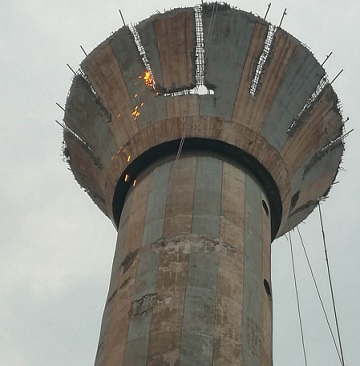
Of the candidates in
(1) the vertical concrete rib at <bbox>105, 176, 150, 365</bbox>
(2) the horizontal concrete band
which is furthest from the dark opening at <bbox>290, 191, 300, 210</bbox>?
(1) the vertical concrete rib at <bbox>105, 176, 150, 365</bbox>

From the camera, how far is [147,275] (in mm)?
16234

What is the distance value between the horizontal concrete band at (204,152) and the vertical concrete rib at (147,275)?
1.67ft

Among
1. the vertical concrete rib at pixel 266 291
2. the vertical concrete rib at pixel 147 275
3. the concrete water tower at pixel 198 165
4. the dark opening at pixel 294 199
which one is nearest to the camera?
the vertical concrete rib at pixel 147 275

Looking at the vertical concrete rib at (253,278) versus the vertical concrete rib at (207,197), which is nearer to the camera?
the vertical concrete rib at (253,278)

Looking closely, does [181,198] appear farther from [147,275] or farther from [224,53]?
[224,53]

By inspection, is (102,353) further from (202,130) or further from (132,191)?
(202,130)

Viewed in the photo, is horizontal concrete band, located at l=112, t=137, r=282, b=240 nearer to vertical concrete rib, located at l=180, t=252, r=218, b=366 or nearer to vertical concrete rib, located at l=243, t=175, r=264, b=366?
vertical concrete rib, located at l=243, t=175, r=264, b=366

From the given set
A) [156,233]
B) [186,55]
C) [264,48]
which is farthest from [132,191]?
[264,48]

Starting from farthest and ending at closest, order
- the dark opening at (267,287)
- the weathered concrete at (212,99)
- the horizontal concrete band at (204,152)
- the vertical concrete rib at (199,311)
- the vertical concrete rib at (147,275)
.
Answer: the weathered concrete at (212,99), the horizontal concrete band at (204,152), the dark opening at (267,287), the vertical concrete rib at (147,275), the vertical concrete rib at (199,311)

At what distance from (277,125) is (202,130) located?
2.18m

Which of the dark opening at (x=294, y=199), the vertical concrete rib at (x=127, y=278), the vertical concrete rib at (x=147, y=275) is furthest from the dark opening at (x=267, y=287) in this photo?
the dark opening at (x=294, y=199)

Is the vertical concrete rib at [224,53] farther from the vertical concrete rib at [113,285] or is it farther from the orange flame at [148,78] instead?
the vertical concrete rib at [113,285]

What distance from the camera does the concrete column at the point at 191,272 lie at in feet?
49.4

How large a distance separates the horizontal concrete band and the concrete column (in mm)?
249
